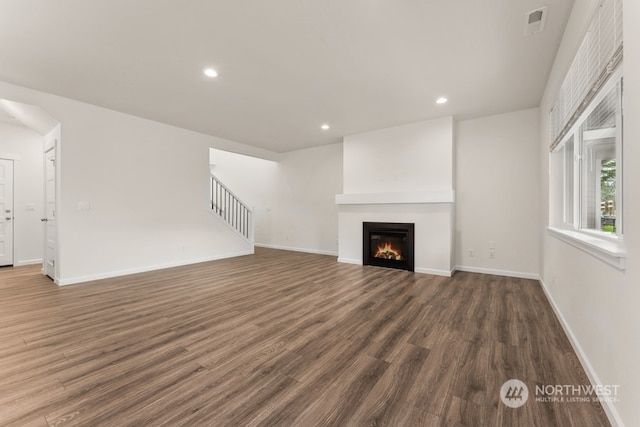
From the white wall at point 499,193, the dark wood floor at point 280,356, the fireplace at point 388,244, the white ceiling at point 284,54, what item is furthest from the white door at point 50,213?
the white wall at point 499,193

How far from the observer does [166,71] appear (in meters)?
3.07

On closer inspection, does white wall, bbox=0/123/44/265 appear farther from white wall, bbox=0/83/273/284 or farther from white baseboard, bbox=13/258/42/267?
white wall, bbox=0/83/273/284

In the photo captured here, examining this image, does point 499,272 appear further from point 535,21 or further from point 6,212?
point 6,212

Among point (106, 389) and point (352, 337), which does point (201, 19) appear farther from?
point (352, 337)

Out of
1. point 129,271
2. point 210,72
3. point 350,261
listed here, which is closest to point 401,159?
point 350,261

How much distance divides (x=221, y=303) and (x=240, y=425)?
6.35 feet

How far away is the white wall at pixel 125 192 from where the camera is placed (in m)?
3.92

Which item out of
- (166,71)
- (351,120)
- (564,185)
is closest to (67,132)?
(166,71)

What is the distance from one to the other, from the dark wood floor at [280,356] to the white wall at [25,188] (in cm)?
276

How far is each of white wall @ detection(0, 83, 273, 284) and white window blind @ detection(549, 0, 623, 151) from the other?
580cm

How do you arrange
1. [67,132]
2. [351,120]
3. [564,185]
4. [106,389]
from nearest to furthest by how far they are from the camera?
[106,389]
[564,185]
[67,132]
[351,120]

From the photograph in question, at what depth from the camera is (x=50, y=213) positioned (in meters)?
4.32

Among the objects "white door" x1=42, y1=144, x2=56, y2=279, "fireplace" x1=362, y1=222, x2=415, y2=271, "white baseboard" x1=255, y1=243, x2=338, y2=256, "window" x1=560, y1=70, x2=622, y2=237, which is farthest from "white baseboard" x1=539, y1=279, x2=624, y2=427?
"white door" x1=42, y1=144, x2=56, y2=279

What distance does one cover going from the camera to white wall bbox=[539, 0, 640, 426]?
1.18 meters
